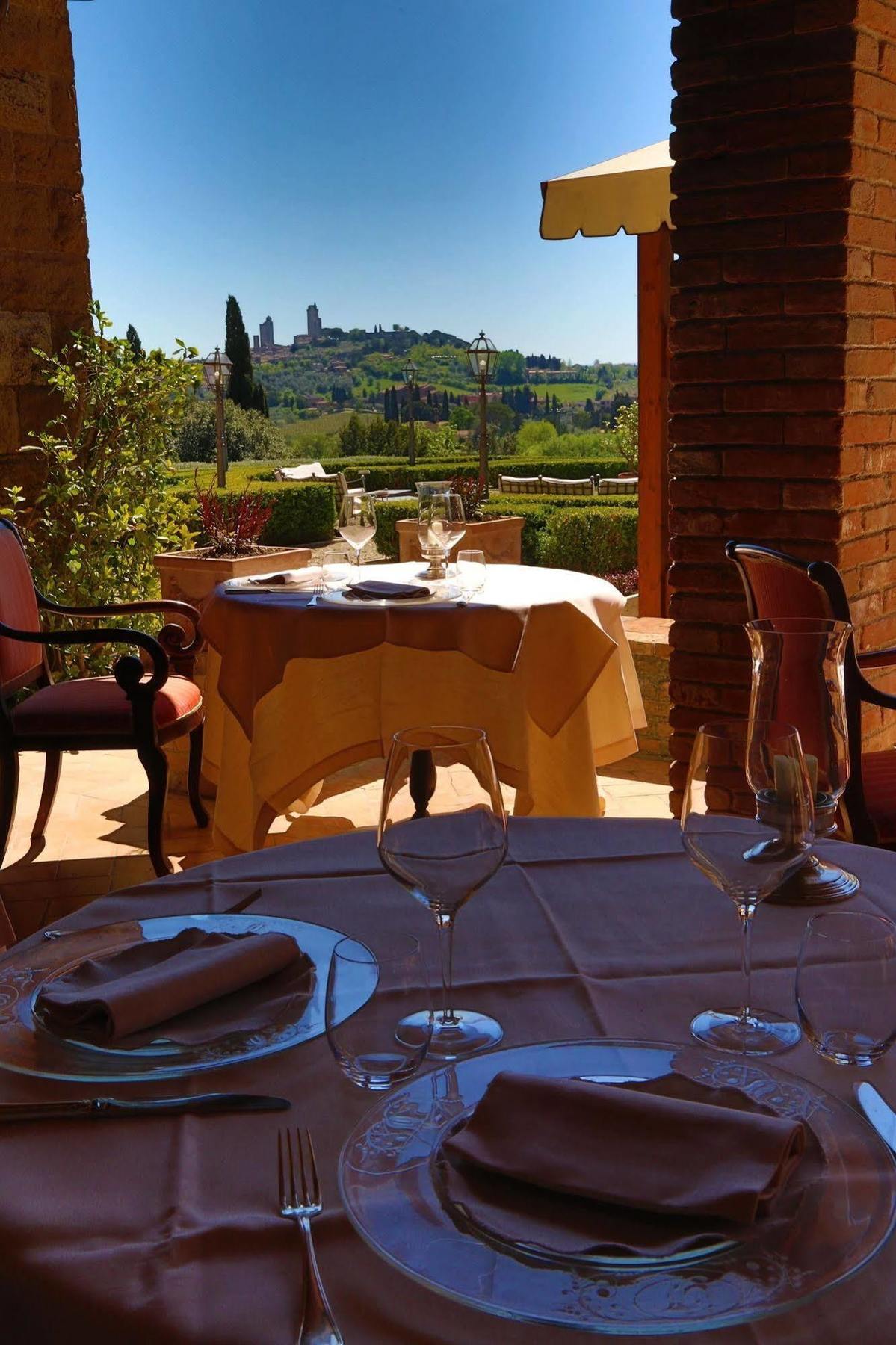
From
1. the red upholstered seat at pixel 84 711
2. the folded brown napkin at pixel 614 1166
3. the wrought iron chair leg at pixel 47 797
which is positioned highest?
the folded brown napkin at pixel 614 1166

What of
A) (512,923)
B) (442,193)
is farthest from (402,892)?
(442,193)

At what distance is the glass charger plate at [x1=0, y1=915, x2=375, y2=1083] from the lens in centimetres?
76

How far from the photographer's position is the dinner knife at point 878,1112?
653mm

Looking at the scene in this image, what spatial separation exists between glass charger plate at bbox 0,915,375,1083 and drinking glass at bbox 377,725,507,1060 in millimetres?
67

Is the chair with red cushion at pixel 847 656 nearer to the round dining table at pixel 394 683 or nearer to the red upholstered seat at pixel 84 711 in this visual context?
the round dining table at pixel 394 683

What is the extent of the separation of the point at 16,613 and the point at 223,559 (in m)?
0.98

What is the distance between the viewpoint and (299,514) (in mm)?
13625

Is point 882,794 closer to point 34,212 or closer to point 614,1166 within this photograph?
point 614,1166

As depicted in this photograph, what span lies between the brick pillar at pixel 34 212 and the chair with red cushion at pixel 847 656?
394 cm

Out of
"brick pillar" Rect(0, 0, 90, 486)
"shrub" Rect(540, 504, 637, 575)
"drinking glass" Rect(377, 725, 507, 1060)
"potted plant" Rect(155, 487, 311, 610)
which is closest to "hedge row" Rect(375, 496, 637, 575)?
"shrub" Rect(540, 504, 637, 575)

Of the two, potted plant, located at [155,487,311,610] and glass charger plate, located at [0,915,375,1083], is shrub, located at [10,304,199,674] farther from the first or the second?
glass charger plate, located at [0,915,375,1083]

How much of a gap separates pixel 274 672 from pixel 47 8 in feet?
12.4

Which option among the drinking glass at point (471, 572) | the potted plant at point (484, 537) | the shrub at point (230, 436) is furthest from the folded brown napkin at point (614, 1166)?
the shrub at point (230, 436)

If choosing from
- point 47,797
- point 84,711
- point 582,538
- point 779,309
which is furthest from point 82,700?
point 582,538
